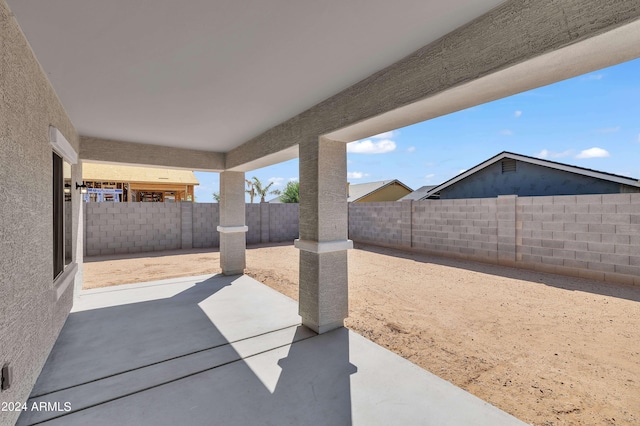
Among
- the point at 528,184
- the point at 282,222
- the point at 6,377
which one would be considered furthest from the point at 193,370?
the point at 528,184

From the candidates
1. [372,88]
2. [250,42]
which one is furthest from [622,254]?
[250,42]

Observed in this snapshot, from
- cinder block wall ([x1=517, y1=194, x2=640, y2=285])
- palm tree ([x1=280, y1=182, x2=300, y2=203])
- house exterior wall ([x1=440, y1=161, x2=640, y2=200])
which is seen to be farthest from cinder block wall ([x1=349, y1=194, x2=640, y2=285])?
palm tree ([x1=280, y1=182, x2=300, y2=203])

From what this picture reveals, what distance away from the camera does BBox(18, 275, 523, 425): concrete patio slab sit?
2.06m

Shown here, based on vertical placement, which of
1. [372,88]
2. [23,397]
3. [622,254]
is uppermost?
[372,88]

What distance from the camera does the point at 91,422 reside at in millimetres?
2000

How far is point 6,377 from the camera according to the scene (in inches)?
65.3

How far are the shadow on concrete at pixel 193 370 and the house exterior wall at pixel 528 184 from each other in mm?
10764

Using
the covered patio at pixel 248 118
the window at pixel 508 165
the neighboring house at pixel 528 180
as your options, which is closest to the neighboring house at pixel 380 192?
the neighboring house at pixel 528 180

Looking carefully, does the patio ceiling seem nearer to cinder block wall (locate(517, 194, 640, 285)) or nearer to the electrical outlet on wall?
the electrical outlet on wall

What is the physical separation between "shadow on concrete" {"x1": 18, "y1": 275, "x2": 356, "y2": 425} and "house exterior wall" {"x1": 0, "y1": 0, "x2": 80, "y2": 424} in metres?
0.36

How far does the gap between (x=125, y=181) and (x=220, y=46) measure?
12287 mm

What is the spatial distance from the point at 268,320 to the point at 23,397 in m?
2.33

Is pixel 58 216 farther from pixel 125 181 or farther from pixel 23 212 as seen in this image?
pixel 125 181

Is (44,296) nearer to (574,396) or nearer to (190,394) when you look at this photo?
(190,394)
